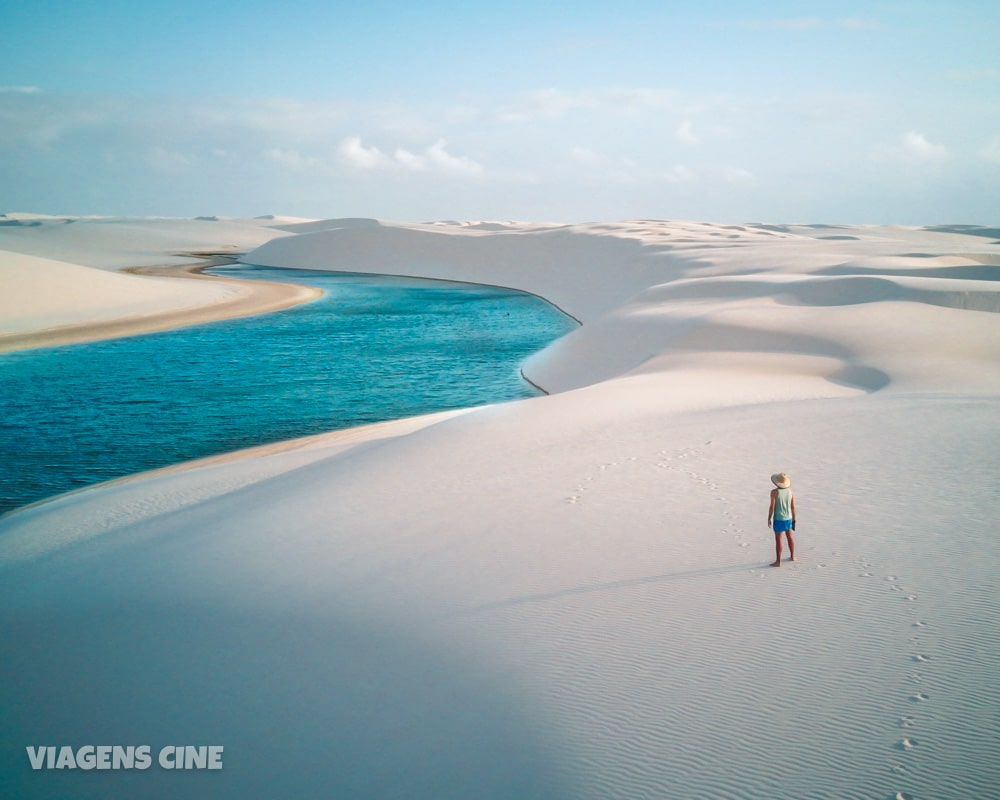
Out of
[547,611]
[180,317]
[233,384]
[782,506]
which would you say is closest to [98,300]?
[180,317]

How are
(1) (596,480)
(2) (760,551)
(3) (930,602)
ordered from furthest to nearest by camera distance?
(1) (596,480), (2) (760,551), (3) (930,602)

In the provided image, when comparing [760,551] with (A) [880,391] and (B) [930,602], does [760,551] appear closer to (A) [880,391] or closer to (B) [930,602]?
(B) [930,602]

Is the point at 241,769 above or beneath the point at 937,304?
beneath

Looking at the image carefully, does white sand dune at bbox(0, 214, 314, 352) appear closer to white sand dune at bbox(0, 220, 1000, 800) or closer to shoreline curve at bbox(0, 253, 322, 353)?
shoreline curve at bbox(0, 253, 322, 353)

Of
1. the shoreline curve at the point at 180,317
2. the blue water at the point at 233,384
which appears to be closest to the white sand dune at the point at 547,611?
the blue water at the point at 233,384

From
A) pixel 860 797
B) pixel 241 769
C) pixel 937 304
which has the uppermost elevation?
pixel 937 304

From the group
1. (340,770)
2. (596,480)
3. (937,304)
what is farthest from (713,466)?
(937,304)
